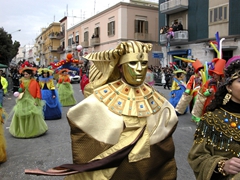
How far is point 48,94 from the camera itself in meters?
9.04

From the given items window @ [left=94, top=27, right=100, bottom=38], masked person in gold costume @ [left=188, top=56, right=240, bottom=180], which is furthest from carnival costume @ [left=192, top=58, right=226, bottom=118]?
window @ [left=94, top=27, right=100, bottom=38]

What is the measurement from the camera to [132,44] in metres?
2.80

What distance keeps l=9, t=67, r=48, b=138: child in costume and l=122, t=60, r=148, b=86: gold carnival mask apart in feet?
15.4

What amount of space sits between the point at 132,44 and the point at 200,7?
20986mm

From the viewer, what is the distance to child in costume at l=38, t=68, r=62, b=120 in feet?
29.6

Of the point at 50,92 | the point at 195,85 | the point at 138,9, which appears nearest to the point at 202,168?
the point at 195,85

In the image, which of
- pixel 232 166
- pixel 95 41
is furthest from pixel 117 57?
pixel 95 41

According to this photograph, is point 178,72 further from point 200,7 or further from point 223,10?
point 200,7

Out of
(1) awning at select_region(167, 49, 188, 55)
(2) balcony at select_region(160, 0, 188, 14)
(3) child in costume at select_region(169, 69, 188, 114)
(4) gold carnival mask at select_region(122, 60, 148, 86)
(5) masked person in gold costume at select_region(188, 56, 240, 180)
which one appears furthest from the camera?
(1) awning at select_region(167, 49, 188, 55)

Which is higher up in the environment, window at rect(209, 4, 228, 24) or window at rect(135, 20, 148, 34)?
window at rect(135, 20, 148, 34)

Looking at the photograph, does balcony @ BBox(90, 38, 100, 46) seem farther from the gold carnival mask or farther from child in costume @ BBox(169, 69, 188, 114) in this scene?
the gold carnival mask

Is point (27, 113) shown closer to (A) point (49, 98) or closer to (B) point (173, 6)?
(A) point (49, 98)

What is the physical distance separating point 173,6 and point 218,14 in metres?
4.68

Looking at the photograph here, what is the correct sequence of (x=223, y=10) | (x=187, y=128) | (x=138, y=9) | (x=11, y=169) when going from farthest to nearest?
(x=138, y=9) < (x=223, y=10) < (x=187, y=128) < (x=11, y=169)
